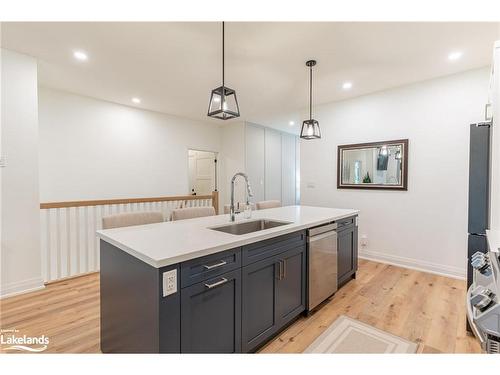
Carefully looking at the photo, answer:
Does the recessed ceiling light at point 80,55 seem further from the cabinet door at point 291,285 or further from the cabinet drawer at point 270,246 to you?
the cabinet door at point 291,285

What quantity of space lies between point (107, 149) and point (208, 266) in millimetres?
3751

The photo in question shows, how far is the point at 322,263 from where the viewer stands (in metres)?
2.31

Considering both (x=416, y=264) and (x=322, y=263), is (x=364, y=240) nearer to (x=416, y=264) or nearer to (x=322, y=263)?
(x=416, y=264)

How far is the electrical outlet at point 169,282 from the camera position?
46.7 inches

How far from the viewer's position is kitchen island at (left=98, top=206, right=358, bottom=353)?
47.9 inches

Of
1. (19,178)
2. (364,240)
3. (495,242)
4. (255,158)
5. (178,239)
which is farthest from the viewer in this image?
(255,158)

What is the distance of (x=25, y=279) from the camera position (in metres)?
2.71

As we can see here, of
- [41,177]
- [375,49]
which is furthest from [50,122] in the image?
[375,49]

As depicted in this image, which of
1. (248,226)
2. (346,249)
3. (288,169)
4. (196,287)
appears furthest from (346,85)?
(288,169)

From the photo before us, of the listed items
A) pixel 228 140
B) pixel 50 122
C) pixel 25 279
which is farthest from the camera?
pixel 228 140

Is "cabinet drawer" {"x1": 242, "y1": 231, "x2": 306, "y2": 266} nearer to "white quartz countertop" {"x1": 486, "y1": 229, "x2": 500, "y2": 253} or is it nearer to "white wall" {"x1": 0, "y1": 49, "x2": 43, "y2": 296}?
"white quartz countertop" {"x1": 486, "y1": 229, "x2": 500, "y2": 253}

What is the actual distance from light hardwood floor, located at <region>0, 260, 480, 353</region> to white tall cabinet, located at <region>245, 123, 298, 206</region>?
336 cm

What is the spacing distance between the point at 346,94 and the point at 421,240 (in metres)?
2.45
